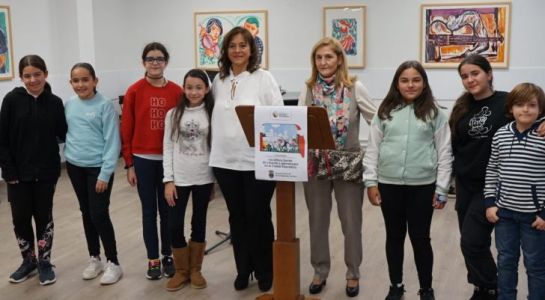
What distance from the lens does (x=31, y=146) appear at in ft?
11.6

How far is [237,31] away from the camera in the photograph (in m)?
3.20

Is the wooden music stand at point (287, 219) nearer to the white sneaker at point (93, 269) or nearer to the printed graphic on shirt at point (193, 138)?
the printed graphic on shirt at point (193, 138)

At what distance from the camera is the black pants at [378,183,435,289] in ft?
9.77

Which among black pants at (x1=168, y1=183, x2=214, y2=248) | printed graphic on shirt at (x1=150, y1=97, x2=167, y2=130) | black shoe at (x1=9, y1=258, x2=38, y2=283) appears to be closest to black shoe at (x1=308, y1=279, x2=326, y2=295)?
black pants at (x1=168, y1=183, x2=214, y2=248)

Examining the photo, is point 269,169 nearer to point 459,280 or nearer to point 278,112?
point 278,112

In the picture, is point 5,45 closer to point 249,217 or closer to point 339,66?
point 249,217

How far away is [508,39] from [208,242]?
14.4ft

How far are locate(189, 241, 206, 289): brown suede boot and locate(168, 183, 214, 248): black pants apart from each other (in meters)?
0.09

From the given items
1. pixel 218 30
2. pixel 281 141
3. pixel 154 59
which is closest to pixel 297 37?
pixel 218 30

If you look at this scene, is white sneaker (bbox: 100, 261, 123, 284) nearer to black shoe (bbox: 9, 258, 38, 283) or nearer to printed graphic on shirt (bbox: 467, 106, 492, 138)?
black shoe (bbox: 9, 258, 38, 283)

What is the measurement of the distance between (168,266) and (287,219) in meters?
1.31

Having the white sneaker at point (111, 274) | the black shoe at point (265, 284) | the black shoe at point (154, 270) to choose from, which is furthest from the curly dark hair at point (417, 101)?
the white sneaker at point (111, 274)

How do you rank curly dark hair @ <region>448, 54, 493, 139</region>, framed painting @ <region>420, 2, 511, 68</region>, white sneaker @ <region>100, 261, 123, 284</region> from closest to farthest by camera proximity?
1. curly dark hair @ <region>448, 54, 493, 139</region>
2. white sneaker @ <region>100, 261, 123, 284</region>
3. framed painting @ <region>420, 2, 511, 68</region>

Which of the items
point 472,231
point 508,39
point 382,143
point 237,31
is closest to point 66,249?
point 237,31
